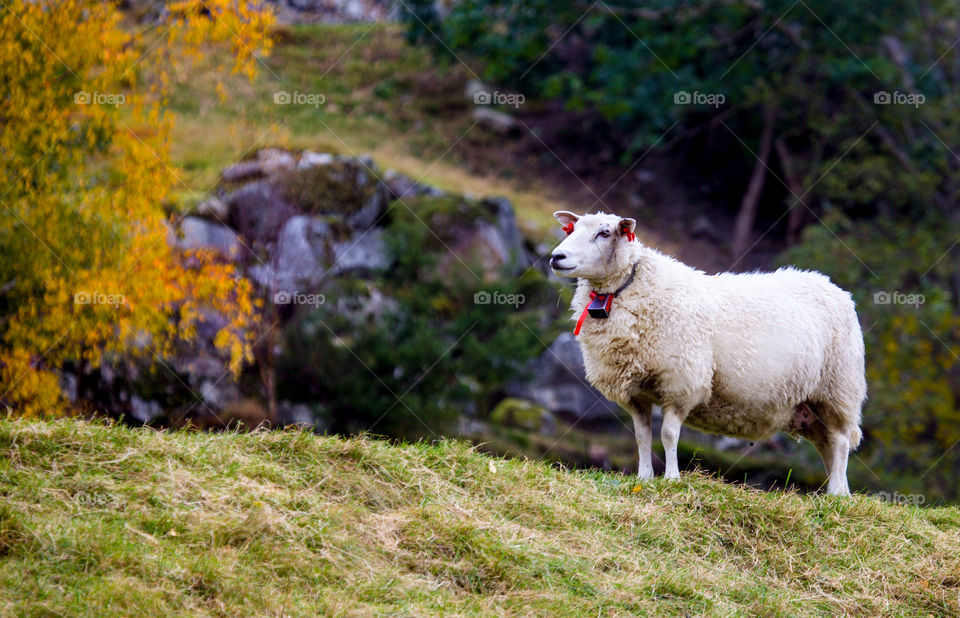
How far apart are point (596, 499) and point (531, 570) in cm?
138

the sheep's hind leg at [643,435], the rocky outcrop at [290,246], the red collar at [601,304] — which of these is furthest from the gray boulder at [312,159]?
the sheep's hind leg at [643,435]

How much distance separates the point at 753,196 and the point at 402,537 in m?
31.8

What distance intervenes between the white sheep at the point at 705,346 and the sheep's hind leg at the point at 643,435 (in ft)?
0.04

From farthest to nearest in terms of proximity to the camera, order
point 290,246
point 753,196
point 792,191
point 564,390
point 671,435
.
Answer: point 753,196 < point 792,191 < point 564,390 < point 290,246 < point 671,435

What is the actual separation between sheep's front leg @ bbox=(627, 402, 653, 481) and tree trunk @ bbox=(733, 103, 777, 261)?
1061 inches

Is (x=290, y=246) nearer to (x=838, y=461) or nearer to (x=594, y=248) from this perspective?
(x=594, y=248)

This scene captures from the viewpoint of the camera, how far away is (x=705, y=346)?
8242 millimetres

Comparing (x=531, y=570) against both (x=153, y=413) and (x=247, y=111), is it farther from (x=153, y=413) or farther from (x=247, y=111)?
(x=247, y=111)

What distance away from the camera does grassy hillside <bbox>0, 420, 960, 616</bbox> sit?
5332 millimetres

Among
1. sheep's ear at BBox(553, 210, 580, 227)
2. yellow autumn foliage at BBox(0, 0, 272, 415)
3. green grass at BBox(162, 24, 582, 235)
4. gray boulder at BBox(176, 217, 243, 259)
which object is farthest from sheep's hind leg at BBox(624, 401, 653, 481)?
green grass at BBox(162, 24, 582, 235)

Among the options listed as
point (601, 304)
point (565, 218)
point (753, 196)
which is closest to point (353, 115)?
point (753, 196)

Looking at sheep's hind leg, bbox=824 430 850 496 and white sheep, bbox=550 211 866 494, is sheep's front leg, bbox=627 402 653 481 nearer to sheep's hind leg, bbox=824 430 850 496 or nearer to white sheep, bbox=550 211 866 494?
white sheep, bbox=550 211 866 494

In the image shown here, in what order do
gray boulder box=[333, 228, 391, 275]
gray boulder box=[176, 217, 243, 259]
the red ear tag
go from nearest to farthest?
the red ear tag < gray boulder box=[176, 217, 243, 259] < gray boulder box=[333, 228, 391, 275]

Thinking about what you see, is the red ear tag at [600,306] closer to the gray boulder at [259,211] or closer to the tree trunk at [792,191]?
the gray boulder at [259,211]
